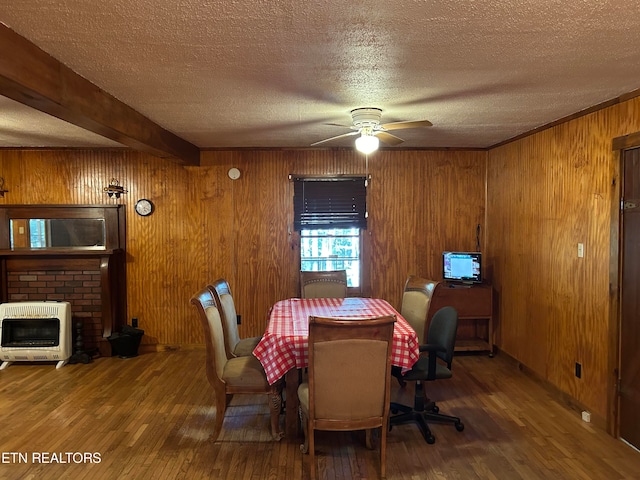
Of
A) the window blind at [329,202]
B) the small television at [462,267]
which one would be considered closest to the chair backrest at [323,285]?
the window blind at [329,202]

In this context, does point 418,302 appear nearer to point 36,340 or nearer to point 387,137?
point 387,137

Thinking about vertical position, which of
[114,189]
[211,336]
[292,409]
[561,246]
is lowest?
[292,409]

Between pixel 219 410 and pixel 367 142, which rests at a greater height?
pixel 367 142

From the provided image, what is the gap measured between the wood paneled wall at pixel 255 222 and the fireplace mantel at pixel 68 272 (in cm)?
20

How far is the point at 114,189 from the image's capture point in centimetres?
514

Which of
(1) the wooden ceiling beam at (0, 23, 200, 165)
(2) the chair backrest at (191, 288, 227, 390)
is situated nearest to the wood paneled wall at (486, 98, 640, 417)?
(2) the chair backrest at (191, 288, 227, 390)

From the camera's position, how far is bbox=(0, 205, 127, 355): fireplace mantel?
16.7 ft

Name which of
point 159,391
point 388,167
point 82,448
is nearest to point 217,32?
point 82,448

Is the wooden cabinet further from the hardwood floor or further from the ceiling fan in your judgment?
the ceiling fan

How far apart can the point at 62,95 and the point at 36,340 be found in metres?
3.45

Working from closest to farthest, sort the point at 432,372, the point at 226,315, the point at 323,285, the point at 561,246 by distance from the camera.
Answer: the point at 432,372, the point at 226,315, the point at 561,246, the point at 323,285

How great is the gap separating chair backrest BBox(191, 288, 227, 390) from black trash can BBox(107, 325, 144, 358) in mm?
2276

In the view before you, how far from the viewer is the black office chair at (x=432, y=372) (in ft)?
10.3

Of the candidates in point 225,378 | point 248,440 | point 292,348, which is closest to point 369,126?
point 292,348
